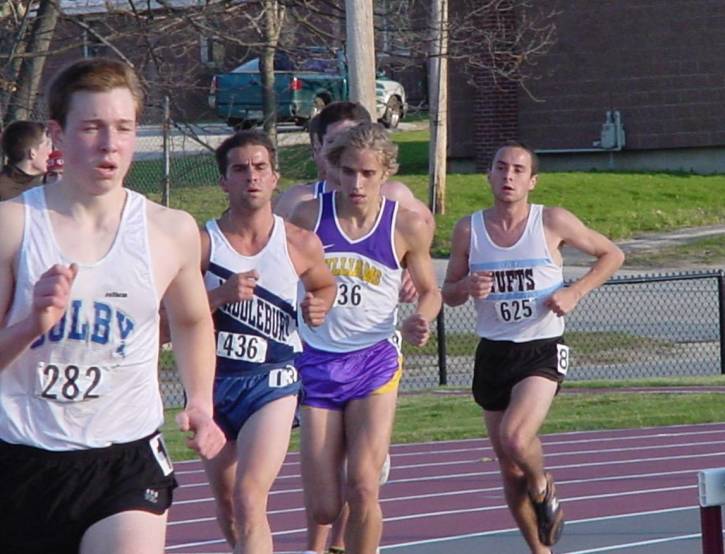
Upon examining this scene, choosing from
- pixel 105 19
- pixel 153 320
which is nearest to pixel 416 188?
pixel 105 19

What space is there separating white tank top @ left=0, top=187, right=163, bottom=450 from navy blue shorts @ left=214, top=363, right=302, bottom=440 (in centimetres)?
247

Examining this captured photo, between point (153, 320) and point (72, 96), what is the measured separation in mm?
668

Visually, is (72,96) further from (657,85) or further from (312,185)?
(657,85)

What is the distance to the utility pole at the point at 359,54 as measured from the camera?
51.1 ft

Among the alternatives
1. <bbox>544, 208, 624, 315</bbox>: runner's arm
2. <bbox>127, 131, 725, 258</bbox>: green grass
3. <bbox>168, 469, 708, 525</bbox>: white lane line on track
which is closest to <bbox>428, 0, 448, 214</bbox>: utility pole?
<bbox>127, 131, 725, 258</bbox>: green grass

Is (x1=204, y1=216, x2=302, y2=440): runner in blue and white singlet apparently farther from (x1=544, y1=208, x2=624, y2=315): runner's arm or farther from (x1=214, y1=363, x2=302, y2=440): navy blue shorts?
(x1=544, y1=208, x2=624, y2=315): runner's arm

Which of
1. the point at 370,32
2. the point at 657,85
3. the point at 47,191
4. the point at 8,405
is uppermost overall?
the point at 657,85

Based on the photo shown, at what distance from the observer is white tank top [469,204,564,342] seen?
858cm

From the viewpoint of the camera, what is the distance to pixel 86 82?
461 cm

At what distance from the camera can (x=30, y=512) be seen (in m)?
4.64

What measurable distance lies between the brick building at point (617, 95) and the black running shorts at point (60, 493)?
29398 millimetres

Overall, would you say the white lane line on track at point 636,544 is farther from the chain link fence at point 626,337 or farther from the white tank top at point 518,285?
the chain link fence at point 626,337

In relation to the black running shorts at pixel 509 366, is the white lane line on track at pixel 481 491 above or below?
below

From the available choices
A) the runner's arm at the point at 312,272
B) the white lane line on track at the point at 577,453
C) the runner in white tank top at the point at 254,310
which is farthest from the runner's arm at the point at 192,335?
the white lane line on track at the point at 577,453
